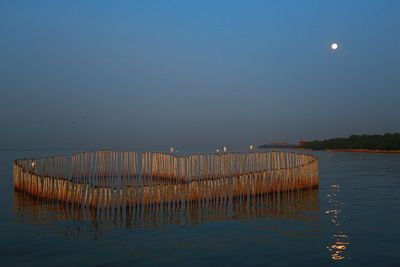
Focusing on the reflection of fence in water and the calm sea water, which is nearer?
the calm sea water

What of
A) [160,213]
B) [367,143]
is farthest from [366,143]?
[160,213]

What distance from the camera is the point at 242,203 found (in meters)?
16.5

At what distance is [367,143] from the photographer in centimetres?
9625

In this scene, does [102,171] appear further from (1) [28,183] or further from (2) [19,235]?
(2) [19,235]

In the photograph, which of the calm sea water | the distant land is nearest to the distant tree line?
the distant land

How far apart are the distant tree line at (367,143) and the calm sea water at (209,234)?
7501 cm

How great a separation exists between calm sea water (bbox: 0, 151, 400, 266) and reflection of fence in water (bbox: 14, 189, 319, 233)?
0.12 feet

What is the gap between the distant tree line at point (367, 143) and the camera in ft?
274

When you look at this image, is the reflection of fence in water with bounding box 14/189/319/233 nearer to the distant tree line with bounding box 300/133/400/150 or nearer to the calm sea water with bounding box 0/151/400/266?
the calm sea water with bounding box 0/151/400/266

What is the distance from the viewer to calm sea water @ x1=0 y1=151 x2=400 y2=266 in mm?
9219

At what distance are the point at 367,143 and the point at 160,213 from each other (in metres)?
93.9

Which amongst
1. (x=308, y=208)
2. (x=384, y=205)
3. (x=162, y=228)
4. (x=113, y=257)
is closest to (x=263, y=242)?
(x=162, y=228)

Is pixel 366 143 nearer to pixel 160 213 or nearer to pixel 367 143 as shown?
pixel 367 143

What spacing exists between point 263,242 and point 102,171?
21.0 meters
